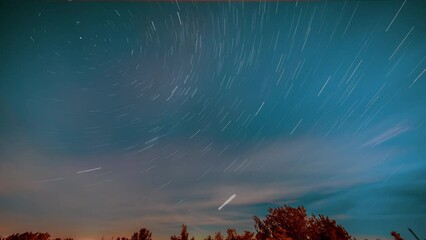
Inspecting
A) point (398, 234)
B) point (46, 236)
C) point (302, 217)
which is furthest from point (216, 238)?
point (46, 236)

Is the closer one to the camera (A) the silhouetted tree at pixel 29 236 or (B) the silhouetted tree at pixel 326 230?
(B) the silhouetted tree at pixel 326 230

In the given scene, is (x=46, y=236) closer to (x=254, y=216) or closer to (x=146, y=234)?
(x=146, y=234)

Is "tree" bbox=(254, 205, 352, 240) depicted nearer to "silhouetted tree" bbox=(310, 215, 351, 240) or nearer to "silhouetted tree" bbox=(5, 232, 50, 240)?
"silhouetted tree" bbox=(310, 215, 351, 240)

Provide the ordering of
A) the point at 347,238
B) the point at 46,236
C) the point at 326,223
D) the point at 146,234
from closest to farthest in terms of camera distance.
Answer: the point at 347,238 < the point at 326,223 < the point at 146,234 < the point at 46,236

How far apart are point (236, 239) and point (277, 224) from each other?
2897mm

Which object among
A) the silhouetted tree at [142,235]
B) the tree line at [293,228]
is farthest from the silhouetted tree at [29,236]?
the tree line at [293,228]

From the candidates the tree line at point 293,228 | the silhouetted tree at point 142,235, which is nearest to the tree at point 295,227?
the tree line at point 293,228

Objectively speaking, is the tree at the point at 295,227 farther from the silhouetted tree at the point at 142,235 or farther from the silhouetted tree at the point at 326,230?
the silhouetted tree at the point at 142,235

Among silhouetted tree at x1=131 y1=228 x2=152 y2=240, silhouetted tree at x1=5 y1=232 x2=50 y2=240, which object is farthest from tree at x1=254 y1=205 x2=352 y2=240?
silhouetted tree at x1=5 y1=232 x2=50 y2=240

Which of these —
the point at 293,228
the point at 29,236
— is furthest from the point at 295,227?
the point at 29,236

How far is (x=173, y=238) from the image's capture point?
17.9 metres

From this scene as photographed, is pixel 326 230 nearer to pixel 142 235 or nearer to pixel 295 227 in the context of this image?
pixel 295 227

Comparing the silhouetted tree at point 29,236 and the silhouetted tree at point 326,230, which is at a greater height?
the silhouetted tree at point 29,236

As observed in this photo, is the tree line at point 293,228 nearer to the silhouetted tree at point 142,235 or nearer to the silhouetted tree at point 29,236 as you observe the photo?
the silhouetted tree at point 142,235
